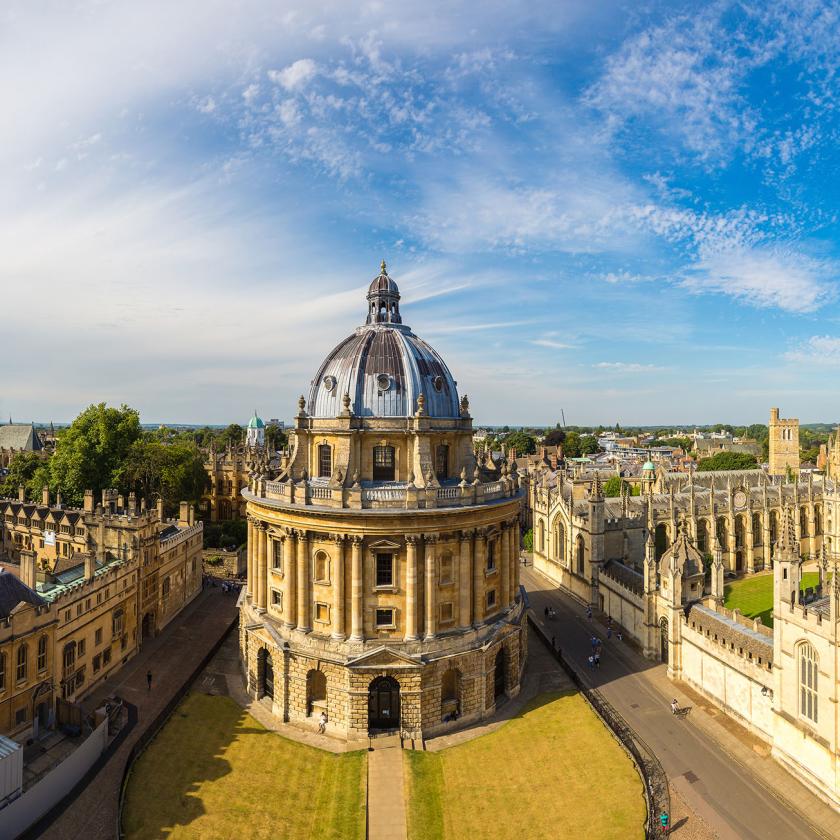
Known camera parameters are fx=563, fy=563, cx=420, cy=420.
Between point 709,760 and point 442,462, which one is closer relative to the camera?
point 709,760

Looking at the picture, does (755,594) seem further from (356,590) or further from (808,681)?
(356,590)

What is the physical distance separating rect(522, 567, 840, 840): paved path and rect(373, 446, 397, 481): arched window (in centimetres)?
2172

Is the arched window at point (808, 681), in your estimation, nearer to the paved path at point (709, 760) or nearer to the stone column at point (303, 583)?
the paved path at point (709, 760)

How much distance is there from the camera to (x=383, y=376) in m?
40.1

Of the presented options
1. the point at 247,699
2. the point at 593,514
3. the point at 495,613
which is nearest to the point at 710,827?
the point at 495,613

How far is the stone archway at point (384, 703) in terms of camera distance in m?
35.4

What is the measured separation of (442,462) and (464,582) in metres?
8.79

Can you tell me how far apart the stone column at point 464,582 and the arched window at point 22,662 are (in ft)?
85.6

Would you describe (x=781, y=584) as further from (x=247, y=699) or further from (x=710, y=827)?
(x=247, y=699)

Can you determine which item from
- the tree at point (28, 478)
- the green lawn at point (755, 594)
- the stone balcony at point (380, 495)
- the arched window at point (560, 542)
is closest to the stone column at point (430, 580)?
the stone balcony at point (380, 495)

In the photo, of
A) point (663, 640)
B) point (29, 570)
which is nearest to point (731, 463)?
point (663, 640)

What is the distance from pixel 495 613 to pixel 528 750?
8818 millimetres

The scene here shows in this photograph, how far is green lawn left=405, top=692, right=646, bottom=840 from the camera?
89.9 ft

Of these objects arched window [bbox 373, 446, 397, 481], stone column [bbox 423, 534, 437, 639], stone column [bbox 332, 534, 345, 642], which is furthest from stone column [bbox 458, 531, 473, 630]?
stone column [bbox 332, 534, 345, 642]
